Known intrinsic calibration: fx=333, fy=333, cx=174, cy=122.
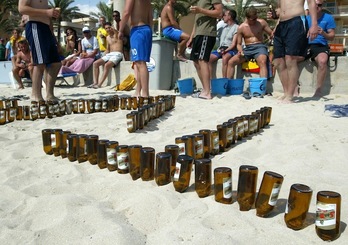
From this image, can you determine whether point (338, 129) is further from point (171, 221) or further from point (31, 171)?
point (31, 171)

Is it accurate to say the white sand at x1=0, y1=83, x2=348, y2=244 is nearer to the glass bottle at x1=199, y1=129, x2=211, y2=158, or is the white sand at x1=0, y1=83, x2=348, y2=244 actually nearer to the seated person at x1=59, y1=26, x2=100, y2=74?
the glass bottle at x1=199, y1=129, x2=211, y2=158

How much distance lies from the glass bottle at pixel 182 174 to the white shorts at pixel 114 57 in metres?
7.15

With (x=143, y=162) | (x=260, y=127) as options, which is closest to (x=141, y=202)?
(x=143, y=162)

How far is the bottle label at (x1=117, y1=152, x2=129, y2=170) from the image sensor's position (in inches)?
97.7

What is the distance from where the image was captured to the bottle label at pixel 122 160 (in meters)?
2.48

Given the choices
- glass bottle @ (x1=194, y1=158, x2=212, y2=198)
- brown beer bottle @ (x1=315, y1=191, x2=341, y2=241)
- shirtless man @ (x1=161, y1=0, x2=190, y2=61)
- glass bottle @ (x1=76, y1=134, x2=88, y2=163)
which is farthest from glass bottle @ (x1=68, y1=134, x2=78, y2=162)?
shirtless man @ (x1=161, y1=0, x2=190, y2=61)

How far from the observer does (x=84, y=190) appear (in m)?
2.25

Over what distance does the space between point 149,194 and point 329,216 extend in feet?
3.32

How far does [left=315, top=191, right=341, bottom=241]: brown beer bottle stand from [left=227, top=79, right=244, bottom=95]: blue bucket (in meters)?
4.98

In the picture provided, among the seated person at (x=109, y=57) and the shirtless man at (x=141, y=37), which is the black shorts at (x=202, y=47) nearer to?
the shirtless man at (x=141, y=37)

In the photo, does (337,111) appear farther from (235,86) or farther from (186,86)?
(186,86)

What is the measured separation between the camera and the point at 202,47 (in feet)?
19.1

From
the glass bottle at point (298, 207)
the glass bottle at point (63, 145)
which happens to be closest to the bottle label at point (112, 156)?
the glass bottle at point (63, 145)

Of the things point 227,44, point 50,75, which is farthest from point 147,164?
point 227,44
